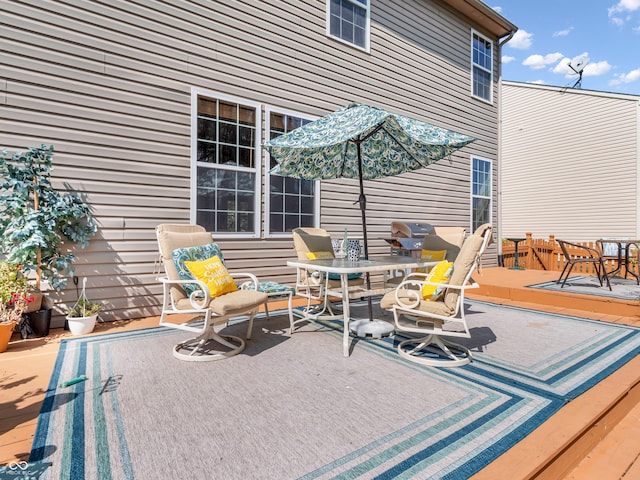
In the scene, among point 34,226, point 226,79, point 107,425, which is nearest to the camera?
point 107,425

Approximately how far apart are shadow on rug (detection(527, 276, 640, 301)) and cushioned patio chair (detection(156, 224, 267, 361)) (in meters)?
4.64

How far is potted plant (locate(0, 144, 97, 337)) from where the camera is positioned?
323 centimetres

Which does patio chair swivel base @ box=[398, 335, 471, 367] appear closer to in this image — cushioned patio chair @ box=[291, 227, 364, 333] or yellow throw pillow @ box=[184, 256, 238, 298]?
cushioned patio chair @ box=[291, 227, 364, 333]

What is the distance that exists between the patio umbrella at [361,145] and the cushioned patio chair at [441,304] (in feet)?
2.82

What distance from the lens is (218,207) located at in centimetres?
466

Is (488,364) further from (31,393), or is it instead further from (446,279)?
(31,393)

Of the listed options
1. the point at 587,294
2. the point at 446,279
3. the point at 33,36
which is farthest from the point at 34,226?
the point at 587,294

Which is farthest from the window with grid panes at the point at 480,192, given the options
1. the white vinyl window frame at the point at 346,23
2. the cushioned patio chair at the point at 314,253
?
the cushioned patio chair at the point at 314,253

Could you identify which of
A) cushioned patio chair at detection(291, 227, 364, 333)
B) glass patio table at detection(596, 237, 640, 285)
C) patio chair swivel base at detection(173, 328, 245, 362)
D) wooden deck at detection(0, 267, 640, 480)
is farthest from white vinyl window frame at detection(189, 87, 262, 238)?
glass patio table at detection(596, 237, 640, 285)

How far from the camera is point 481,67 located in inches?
324

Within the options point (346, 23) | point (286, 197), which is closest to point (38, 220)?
point (286, 197)

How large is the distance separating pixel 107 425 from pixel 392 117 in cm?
277

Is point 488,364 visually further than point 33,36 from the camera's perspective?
No

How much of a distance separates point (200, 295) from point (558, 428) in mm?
2566
